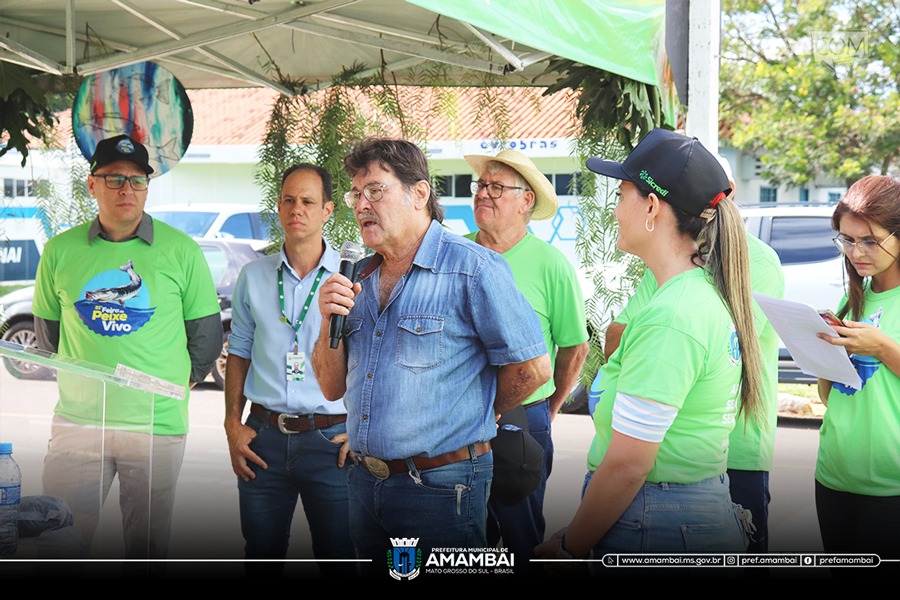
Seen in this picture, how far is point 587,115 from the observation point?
13.4ft

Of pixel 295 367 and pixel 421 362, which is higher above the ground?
pixel 421 362

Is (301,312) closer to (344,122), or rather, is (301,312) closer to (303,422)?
(303,422)

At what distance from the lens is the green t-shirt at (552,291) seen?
4.04m

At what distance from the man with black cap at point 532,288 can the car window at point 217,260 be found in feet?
21.0

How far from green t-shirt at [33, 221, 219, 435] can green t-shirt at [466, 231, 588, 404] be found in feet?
4.31

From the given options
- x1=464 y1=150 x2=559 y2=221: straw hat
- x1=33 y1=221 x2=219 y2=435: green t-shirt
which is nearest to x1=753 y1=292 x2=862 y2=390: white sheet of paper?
x1=464 y1=150 x2=559 y2=221: straw hat

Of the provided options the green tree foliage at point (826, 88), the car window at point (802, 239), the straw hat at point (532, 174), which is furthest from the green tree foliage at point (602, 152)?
the green tree foliage at point (826, 88)

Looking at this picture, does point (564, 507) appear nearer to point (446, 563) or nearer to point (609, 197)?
point (609, 197)

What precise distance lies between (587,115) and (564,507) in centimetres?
348

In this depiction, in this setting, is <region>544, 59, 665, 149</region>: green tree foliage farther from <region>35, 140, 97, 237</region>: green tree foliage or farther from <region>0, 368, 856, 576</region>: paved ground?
<region>35, 140, 97, 237</region>: green tree foliage

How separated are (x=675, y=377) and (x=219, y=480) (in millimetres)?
5993

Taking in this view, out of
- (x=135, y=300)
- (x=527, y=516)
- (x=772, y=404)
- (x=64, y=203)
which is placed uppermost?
(x=64, y=203)

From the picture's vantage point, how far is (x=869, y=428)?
10.3 feet

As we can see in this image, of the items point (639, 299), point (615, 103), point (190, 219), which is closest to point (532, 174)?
point (615, 103)
